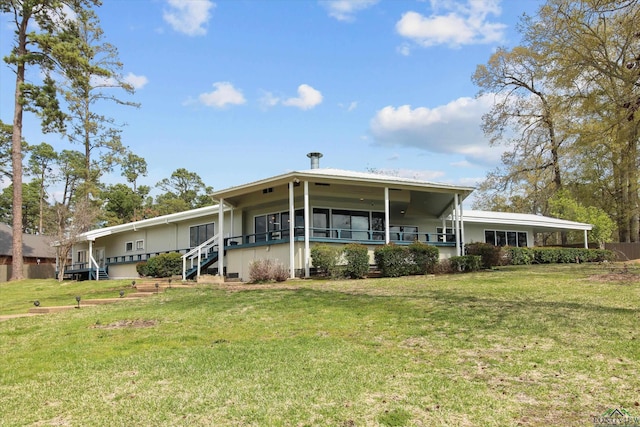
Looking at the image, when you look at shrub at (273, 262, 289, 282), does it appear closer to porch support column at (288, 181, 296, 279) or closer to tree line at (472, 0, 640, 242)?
porch support column at (288, 181, 296, 279)

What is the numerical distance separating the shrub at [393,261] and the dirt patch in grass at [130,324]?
9.92 metres

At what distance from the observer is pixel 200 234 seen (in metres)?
26.0

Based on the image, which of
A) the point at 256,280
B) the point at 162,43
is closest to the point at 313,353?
the point at 256,280

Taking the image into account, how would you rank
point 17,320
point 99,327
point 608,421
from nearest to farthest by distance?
point 608,421 < point 99,327 < point 17,320

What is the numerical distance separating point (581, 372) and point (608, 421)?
55.0 inches

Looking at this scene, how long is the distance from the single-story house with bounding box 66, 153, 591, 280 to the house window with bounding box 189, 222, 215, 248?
0.05 metres

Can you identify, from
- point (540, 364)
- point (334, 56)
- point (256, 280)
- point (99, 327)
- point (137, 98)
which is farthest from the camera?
point (137, 98)

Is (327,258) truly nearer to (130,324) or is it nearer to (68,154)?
(130,324)

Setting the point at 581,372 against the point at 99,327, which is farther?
the point at 99,327

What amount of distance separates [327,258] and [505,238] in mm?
15904

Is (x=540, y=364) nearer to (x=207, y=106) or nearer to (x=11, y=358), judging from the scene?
(x=11, y=358)

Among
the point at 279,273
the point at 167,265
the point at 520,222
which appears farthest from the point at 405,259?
the point at 520,222

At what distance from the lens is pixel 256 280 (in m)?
16.9

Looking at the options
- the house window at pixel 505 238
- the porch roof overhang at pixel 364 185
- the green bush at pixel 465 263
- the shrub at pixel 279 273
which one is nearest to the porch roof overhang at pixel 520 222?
the house window at pixel 505 238
